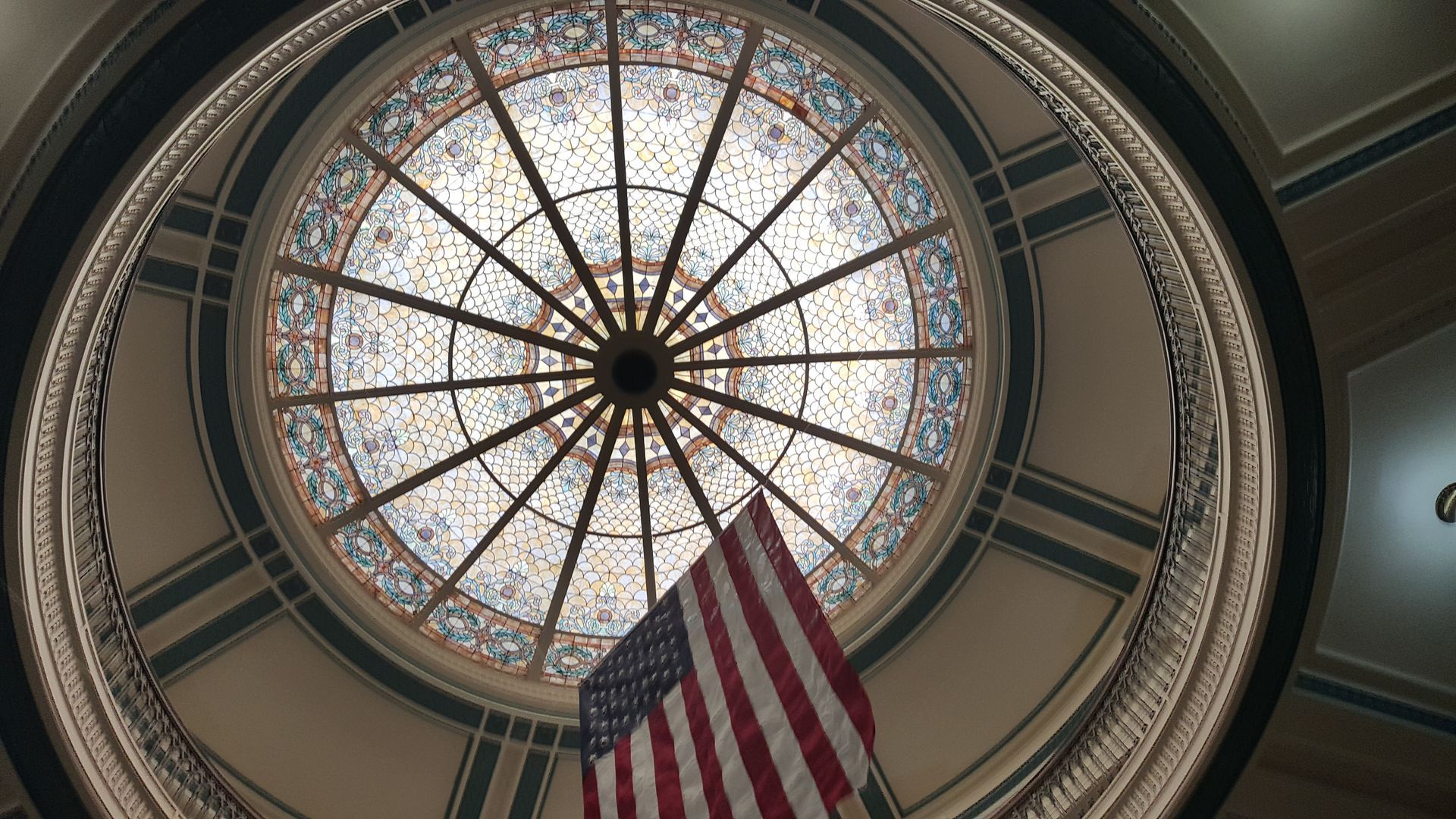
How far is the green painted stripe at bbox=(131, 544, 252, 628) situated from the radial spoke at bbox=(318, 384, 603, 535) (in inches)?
38.8

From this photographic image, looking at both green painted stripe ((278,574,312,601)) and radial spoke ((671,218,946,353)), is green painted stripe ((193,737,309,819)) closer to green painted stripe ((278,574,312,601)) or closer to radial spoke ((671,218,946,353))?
green painted stripe ((278,574,312,601))

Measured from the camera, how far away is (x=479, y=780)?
1102cm

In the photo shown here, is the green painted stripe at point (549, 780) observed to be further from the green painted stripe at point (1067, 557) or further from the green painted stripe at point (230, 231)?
the green painted stripe at point (230, 231)

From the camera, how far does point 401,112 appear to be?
1020cm

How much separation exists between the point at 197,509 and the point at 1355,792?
36.0 feet

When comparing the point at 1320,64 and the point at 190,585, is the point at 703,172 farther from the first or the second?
the point at 190,585

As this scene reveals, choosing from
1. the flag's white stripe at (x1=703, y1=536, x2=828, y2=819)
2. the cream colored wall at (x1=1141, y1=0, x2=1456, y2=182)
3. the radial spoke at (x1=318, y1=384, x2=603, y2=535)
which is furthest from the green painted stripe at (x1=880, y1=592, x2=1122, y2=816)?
the radial spoke at (x1=318, y1=384, x2=603, y2=535)

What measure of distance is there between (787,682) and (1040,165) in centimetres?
607

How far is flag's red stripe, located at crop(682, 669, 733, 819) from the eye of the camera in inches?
246

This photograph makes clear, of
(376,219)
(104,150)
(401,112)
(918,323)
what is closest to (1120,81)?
(918,323)

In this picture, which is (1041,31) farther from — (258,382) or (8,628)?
(258,382)

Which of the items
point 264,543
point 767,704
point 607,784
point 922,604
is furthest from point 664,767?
point 264,543

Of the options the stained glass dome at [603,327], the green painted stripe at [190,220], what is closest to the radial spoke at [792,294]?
the stained glass dome at [603,327]

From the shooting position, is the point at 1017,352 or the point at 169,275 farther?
the point at 1017,352
